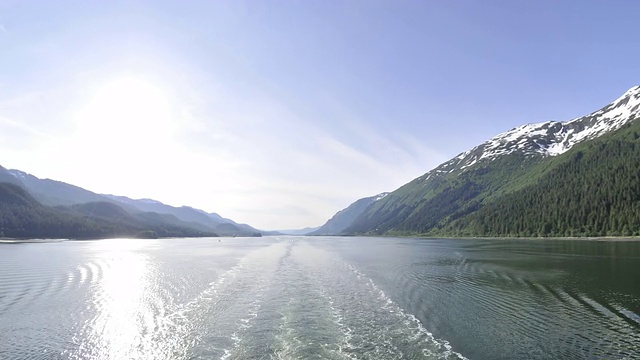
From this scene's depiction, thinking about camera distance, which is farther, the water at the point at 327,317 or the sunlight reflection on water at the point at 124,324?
the sunlight reflection on water at the point at 124,324

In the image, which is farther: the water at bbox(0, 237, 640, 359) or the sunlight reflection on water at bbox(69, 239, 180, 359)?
the sunlight reflection on water at bbox(69, 239, 180, 359)

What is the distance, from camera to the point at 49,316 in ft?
118

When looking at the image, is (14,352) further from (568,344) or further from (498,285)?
(498,285)

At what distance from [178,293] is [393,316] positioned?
28872 mm

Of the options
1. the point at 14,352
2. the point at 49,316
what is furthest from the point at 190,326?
the point at 49,316

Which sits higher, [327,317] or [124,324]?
[327,317]

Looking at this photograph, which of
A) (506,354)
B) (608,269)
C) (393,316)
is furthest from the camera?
(608,269)

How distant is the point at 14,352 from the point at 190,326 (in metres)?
12.0

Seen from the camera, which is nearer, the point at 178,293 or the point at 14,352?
the point at 14,352

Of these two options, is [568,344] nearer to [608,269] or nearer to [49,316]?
[49,316]

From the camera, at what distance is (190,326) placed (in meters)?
32.0

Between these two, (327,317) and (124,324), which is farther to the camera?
(327,317)

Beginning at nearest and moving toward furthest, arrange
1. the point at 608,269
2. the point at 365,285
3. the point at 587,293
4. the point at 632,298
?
1. the point at 632,298
2. the point at 587,293
3. the point at 365,285
4. the point at 608,269

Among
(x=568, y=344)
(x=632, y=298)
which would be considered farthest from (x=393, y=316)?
(x=632, y=298)
